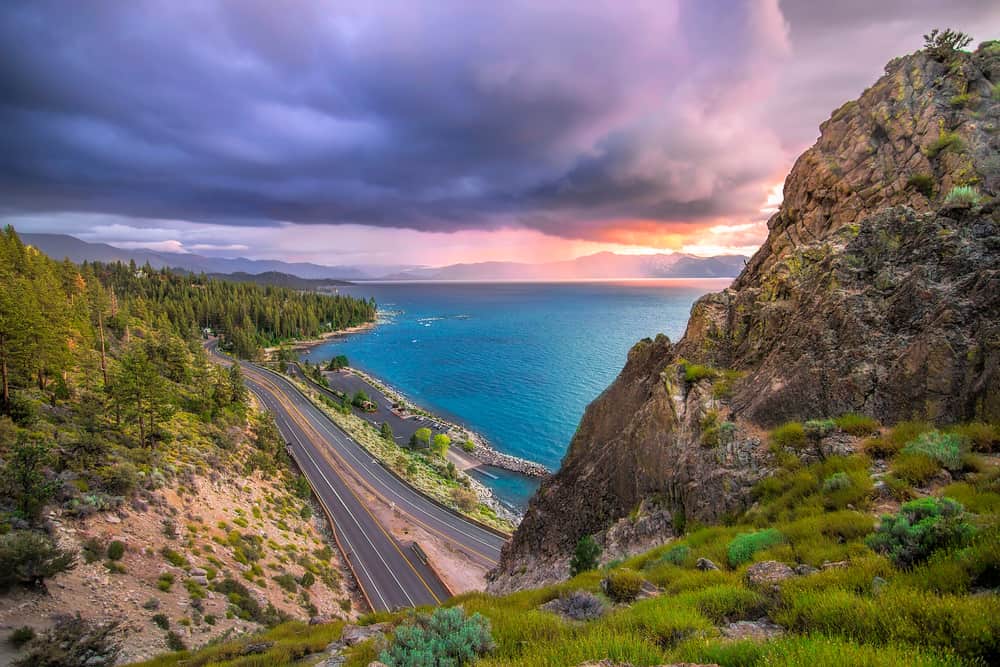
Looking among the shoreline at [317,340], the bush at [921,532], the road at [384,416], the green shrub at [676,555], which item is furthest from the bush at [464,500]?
the shoreline at [317,340]

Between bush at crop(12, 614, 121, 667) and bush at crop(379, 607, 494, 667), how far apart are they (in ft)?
45.2

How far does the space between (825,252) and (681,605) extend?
12.7m

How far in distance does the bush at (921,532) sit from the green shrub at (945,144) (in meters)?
14.2

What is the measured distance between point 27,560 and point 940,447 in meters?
28.4

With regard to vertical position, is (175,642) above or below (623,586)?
below

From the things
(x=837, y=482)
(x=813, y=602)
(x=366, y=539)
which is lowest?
(x=366, y=539)

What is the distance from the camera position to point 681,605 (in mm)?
5840

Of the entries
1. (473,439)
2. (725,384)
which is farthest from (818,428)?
(473,439)

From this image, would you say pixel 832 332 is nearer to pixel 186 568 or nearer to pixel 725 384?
pixel 725 384

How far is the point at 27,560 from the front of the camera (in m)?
15.1

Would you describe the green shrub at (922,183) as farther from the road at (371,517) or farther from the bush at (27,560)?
the road at (371,517)

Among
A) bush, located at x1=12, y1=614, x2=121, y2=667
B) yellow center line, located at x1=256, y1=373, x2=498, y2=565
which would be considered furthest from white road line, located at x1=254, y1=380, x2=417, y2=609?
bush, located at x1=12, y1=614, x2=121, y2=667

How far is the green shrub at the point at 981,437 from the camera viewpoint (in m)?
7.34

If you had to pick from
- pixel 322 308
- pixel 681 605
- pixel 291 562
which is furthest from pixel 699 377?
pixel 322 308
